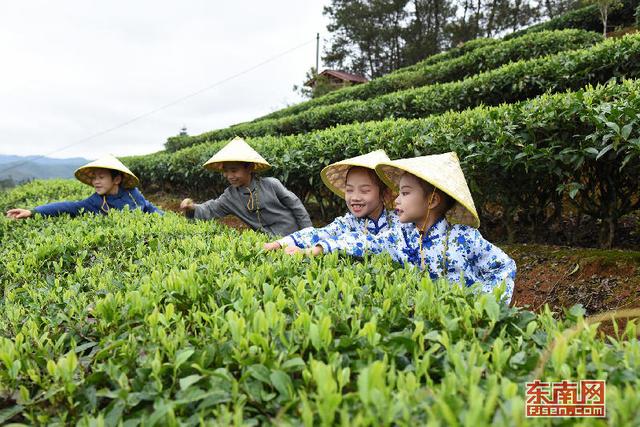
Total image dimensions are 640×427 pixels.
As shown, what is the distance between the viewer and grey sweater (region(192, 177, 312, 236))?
16.4 feet

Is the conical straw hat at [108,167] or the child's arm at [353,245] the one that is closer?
the child's arm at [353,245]

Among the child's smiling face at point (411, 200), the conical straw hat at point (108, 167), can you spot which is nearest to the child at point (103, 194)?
the conical straw hat at point (108, 167)

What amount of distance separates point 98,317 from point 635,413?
1.73 metres

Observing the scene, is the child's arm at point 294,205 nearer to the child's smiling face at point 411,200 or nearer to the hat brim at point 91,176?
the hat brim at point 91,176

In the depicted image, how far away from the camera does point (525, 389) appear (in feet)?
3.71

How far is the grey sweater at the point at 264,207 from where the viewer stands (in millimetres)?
5004

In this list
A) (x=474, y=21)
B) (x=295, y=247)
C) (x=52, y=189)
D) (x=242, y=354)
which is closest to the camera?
(x=242, y=354)

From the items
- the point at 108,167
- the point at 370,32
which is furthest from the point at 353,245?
the point at 370,32

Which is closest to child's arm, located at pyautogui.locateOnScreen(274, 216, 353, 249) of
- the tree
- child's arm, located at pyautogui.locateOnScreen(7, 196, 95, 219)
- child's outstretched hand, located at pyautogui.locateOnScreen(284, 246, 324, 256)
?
child's outstretched hand, located at pyautogui.locateOnScreen(284, 246, 324, 256)

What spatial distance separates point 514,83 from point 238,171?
17.4 feet

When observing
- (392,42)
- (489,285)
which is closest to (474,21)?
(392,42)

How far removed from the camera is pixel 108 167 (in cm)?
482

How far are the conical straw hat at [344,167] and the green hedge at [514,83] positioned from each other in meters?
4.81

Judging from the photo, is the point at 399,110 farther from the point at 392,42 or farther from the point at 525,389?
the point at 392,42
